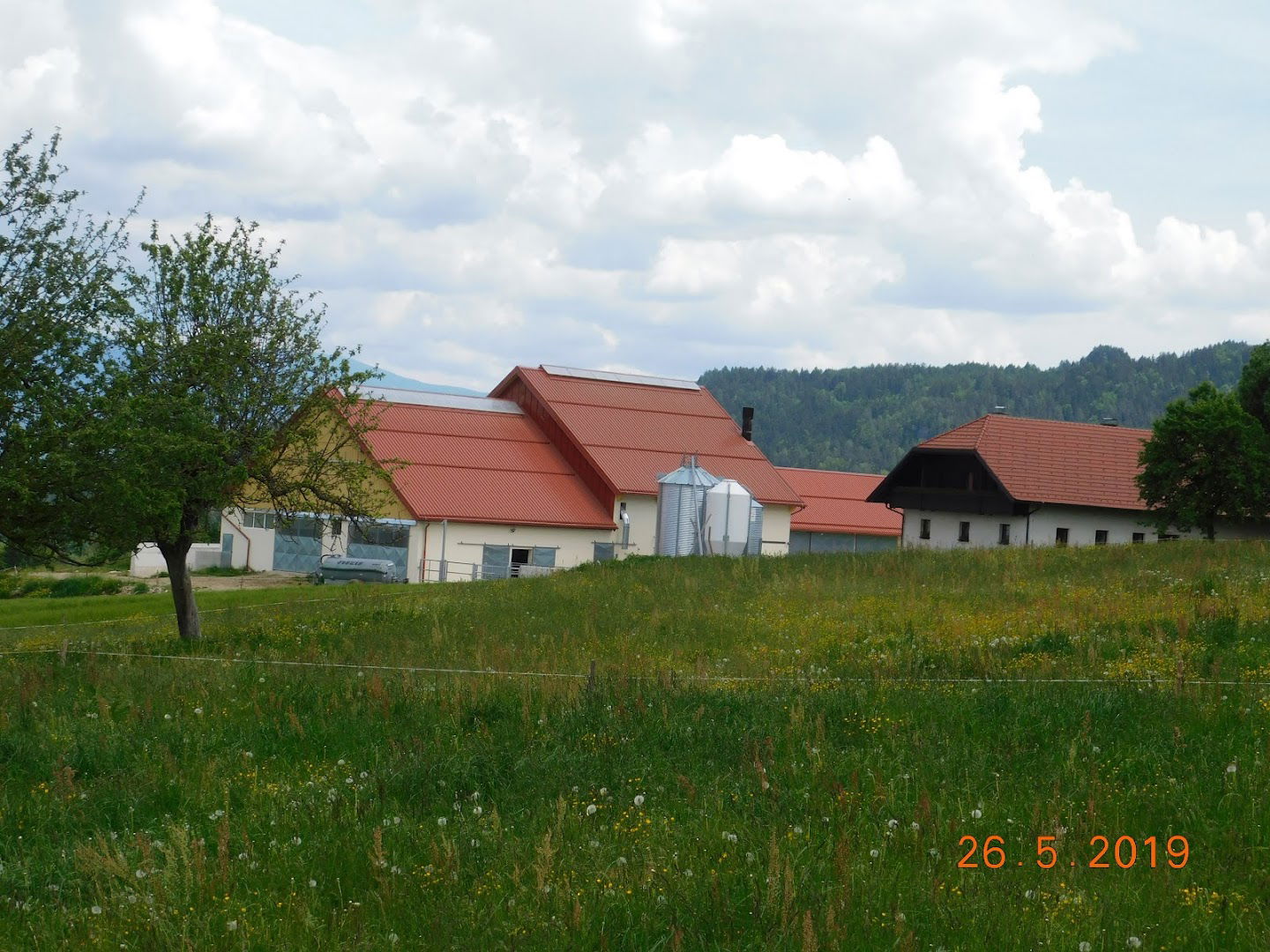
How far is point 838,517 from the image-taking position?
71.6 metres

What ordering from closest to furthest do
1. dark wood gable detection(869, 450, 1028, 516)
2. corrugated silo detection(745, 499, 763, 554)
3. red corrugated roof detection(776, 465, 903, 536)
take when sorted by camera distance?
1. corrugated silo detection(745, 499, 763, 554)
2. dark wood gable detection(869, 450, 1028, 516)
3. red corrugated roof detection(776, 465, 903, 536)

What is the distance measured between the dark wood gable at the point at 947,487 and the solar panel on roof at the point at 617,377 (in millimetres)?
13633

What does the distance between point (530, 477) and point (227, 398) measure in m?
34.3

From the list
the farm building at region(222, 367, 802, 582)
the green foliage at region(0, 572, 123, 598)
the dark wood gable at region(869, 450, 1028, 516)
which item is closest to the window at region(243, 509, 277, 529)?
the farm building at region(222, 367, 802, 582)

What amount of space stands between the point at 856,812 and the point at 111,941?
3.81 metres

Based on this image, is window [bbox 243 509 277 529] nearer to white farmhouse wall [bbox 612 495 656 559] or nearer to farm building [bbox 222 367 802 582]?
farm building [bbox 222 367 802 582]

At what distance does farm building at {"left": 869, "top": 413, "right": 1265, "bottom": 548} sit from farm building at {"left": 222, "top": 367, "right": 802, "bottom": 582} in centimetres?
710

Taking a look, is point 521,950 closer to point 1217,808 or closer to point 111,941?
point 111,941

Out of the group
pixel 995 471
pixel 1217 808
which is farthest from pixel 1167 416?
pixel 1217 808

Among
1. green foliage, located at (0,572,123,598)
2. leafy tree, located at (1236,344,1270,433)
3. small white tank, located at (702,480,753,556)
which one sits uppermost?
leafy tree, located at (1236,344,1270,433)

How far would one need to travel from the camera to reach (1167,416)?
163 ft

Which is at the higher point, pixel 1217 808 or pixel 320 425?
pixel 320 425

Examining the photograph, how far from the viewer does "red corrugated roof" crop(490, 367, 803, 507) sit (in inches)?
2304

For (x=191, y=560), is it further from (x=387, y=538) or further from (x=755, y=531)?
(x=755, y=531)
